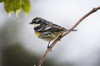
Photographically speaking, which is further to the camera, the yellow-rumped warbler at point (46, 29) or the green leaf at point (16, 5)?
the yellow-rumped warbler at point (46, 29)

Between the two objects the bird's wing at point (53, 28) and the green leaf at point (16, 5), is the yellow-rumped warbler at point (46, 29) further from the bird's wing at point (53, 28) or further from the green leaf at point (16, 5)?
the green leaf at point (16, 5)

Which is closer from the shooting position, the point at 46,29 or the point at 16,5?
the point at 16,5

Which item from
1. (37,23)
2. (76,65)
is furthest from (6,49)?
(37,23)

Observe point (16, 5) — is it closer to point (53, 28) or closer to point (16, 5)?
point (16, 5)

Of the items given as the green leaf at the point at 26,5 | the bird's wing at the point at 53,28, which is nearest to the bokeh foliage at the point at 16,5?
the green leaf at the point at 26,5

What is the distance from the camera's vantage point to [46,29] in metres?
4.16

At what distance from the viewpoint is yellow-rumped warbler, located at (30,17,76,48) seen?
3791mm

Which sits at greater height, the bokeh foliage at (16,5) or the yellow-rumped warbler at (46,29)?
the bokeh foliage at (16,5)

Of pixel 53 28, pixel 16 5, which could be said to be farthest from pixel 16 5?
pixel 53 28

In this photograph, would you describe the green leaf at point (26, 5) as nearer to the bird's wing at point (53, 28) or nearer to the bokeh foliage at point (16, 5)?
the bokeh foliage at point (16, 5)

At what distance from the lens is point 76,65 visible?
36.6ft

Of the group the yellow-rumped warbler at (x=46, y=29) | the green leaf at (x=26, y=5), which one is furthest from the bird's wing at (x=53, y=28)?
the green leaf at (x=26, y=5)

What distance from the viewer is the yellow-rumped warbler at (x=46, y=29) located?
149 inches

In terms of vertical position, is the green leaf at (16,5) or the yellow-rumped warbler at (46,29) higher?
the green leaf at (16,5)
